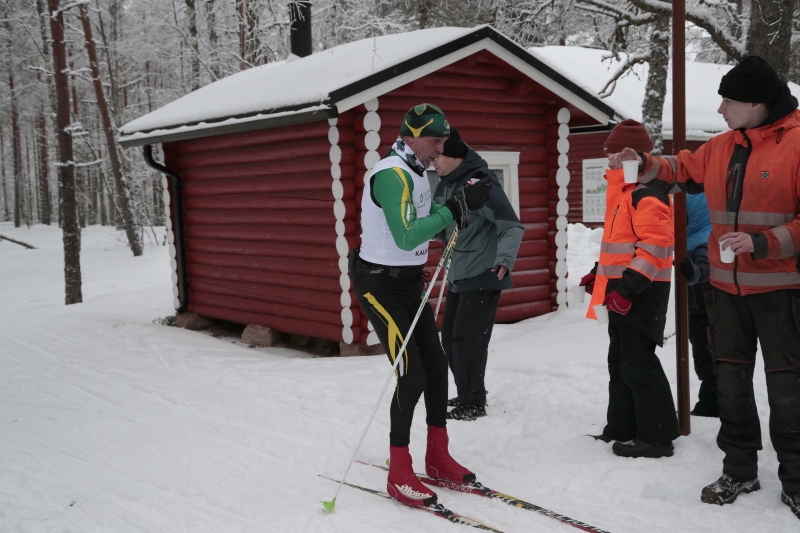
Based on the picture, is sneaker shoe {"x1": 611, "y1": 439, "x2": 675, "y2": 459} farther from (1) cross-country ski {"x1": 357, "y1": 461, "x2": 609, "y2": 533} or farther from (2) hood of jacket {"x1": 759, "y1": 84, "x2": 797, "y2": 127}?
(2) hood of jacket {"x1": 759, "y1": 84, "x2": 797, "y2": 127}

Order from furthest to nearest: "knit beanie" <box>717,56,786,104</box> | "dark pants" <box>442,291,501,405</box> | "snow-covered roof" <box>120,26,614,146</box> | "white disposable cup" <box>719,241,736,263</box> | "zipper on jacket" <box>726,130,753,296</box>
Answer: "snow-covered roof" <box>120,26,614,146</box> < "dark pants" <box>442,291,501,405</box> < "zipper on jacket" <box>726,130,753,296</box> < "knit beanie" <box>717,56,786,104</box> < "white disposable cup" <box>719,241,736,263</box>

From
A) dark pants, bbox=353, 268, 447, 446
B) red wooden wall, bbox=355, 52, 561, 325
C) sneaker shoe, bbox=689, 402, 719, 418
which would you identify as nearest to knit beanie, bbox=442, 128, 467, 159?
dark pants, bbox=353, 268, 447, 446

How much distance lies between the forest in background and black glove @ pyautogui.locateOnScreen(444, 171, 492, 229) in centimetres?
635

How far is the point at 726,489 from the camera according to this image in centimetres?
323

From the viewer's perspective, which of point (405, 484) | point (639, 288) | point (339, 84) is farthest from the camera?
point (339, 84)

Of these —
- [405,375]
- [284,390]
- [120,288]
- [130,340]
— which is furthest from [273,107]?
[120,288]

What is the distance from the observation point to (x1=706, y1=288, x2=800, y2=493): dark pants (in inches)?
122

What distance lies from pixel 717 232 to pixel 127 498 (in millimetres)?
3434

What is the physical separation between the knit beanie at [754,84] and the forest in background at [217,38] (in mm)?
5833

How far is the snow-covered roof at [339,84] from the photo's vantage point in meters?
6.39

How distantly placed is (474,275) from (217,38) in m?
18.3

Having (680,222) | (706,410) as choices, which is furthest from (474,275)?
(706,410)

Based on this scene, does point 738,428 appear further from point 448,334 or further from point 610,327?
point 448,334

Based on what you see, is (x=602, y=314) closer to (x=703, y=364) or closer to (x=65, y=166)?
(x=703, y=364)
